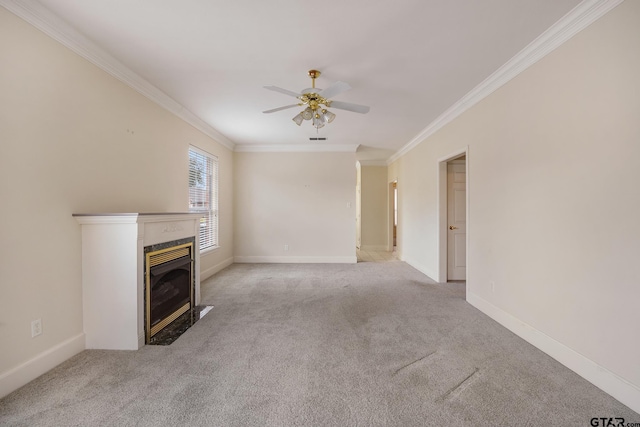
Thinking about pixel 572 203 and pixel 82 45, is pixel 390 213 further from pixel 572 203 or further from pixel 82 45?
pixel 82 45

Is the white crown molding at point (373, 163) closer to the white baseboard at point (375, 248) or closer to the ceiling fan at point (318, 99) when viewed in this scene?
the white baseboard at point (375, 248)

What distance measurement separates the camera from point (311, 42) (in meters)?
2.26

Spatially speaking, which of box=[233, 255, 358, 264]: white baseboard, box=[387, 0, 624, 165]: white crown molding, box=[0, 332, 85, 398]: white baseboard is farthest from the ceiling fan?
box=[233, 255, 358, 264]: white baseboard

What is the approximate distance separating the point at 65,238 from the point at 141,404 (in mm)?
1436

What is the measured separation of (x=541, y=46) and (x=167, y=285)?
4115 millimetres

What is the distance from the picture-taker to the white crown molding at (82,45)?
71.5 inches

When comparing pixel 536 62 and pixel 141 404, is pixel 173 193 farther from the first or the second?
pixel 536 62

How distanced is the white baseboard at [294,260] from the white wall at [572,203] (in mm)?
3178

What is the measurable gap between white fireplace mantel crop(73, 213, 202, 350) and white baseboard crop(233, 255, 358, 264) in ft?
12.2

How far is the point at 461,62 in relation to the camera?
257 centimetres

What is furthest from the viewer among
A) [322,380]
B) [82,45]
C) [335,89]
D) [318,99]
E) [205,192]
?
[205,192]

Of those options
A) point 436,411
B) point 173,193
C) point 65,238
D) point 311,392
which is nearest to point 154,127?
point 173,193

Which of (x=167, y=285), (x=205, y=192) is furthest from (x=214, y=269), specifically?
(x=167, y=285)

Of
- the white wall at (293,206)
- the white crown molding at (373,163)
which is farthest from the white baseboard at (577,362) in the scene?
the white crown molding at (373,163)
